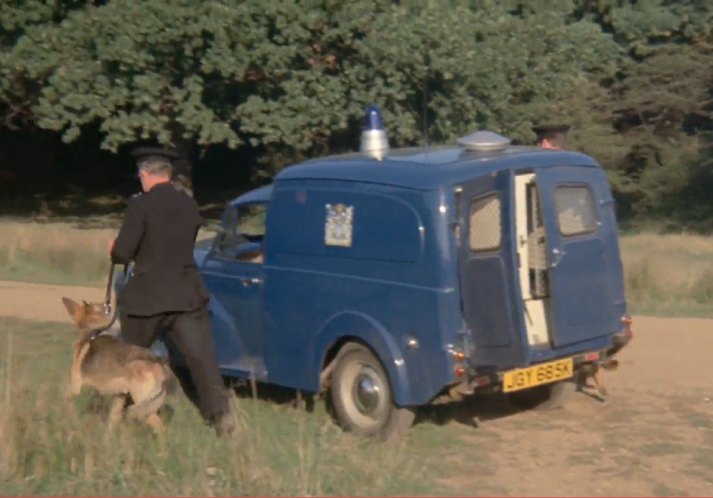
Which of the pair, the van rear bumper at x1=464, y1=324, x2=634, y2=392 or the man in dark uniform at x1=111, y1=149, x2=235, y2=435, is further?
the van rear bumper at x1=464, y1=324, x2=634, y2=392

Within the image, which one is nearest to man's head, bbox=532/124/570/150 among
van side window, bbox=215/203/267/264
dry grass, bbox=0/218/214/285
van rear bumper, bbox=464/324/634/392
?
van rear bumper, bbox=464/324/634/392

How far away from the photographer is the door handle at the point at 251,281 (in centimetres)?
935

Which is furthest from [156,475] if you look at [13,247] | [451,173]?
[13,247]

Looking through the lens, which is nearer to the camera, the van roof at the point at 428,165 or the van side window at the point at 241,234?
the van roof at the point at 428,165

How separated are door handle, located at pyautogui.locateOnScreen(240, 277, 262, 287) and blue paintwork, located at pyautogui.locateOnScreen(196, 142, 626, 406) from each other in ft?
0.04

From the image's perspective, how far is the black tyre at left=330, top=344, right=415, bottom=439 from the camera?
8500 millimetres

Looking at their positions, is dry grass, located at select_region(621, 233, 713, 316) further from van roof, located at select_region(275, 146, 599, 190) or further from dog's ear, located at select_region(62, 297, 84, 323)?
dog's ear, located at select_region(62, 297, 84, 323)

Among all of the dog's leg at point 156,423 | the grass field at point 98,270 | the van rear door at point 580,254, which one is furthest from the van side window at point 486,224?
the grass field at point 98,270

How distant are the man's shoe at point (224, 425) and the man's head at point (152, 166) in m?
1.46

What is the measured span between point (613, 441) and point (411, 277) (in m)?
1.79

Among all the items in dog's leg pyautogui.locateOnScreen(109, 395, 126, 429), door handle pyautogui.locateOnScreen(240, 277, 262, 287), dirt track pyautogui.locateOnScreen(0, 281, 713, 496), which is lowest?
dirt track pyautogui.locateOnScreen(0, 281, 713, 496)

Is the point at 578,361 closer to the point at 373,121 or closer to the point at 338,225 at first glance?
the point at 338,225

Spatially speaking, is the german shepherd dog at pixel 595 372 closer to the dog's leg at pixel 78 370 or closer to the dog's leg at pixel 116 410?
the dog's leg at pixel 116 410

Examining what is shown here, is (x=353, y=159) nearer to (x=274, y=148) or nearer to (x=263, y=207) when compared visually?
(x=263, y=207)
